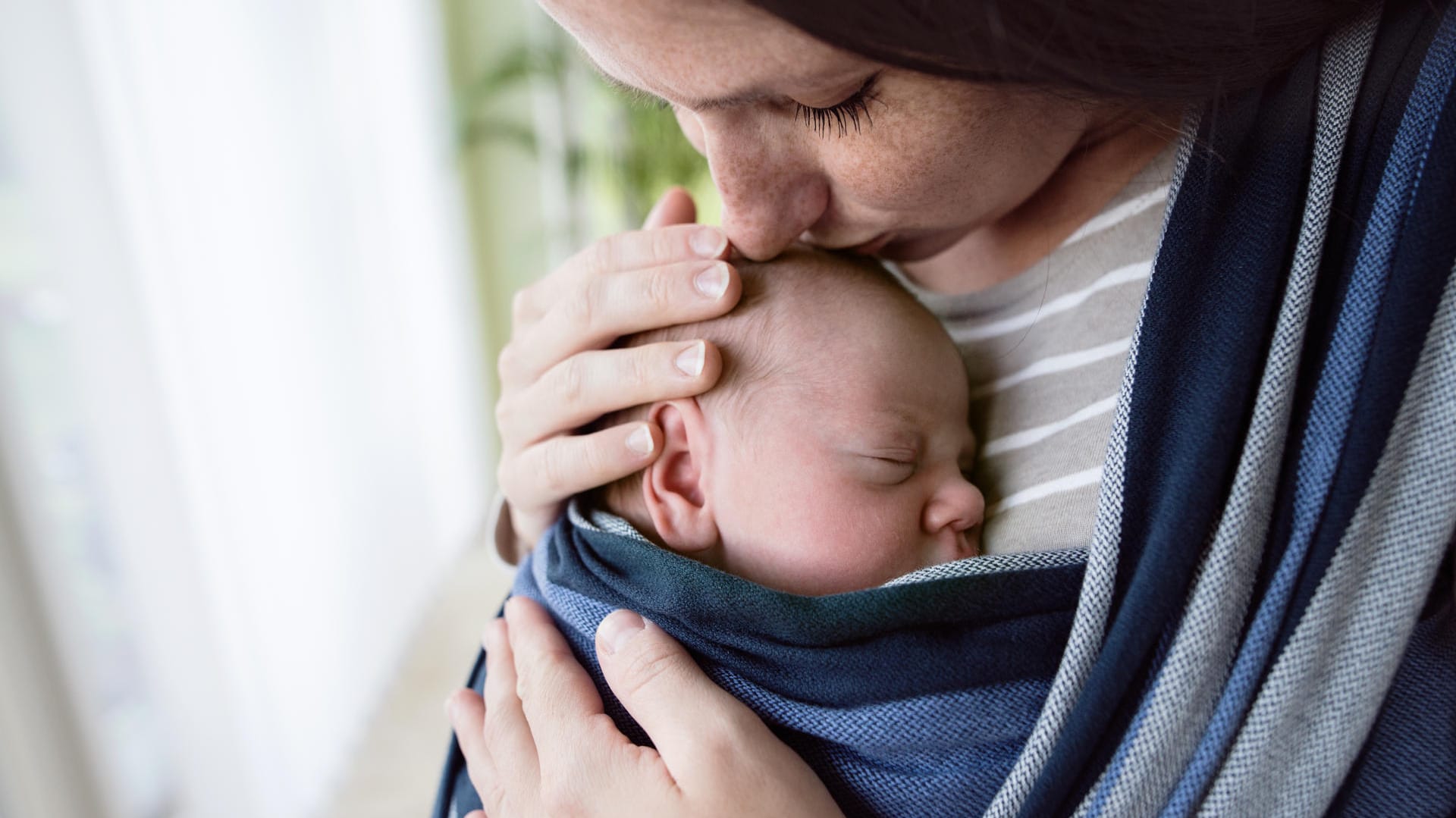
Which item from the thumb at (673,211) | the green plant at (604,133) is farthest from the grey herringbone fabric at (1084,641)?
the green plant at (604,133)

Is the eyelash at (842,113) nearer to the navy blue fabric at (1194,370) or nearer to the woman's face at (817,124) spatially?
the woman's face at (817,124)

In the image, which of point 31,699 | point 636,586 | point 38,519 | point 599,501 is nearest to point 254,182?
point 38,519

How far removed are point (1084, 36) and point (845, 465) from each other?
0.42 metres

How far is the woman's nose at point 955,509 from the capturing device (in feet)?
2.80

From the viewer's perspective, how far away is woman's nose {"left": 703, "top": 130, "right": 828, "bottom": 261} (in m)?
0.75

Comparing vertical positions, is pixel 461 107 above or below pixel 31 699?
above

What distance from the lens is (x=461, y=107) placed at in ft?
11.8

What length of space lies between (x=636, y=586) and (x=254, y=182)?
1654mm

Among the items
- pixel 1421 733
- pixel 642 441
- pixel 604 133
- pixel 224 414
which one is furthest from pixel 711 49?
pixel 604 133

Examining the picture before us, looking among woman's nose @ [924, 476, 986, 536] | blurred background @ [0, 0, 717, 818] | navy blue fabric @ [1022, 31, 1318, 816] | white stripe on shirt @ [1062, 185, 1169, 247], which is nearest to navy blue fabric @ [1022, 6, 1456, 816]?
navy blue fabric @ [1022, 31, 1318, 816]

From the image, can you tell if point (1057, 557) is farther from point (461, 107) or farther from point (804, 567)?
point (461, 107)

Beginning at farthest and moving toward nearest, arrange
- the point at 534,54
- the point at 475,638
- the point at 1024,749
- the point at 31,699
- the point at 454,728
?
the point at 534,54, the point at 475,638, the point at 31,699, the point at 454,728, the point at 1024,749

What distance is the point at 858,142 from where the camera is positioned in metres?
0.72

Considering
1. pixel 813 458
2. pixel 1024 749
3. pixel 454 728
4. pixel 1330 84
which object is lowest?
pixel 454 728
